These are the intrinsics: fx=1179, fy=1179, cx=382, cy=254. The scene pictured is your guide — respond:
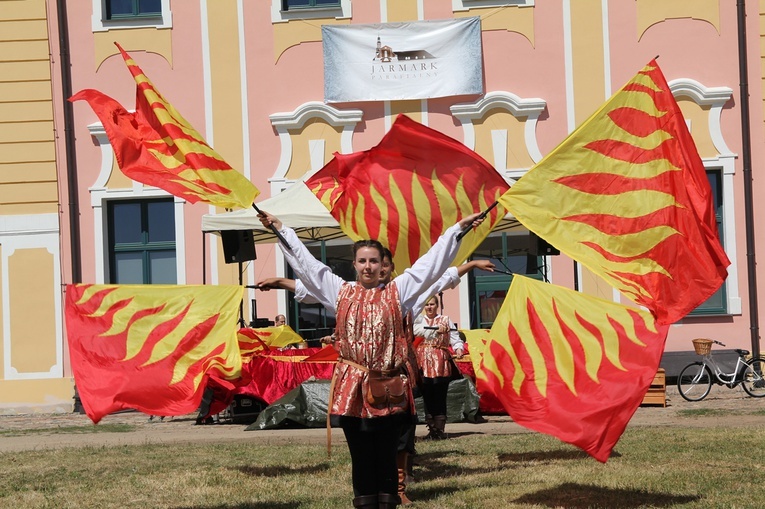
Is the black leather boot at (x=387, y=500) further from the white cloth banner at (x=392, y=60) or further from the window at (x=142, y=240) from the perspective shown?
the window at (x=142, y=240)

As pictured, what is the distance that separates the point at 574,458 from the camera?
31.5ft

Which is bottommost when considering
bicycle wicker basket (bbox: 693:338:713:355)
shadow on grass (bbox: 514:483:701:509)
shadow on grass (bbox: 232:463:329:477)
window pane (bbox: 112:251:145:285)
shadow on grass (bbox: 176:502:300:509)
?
shadow on grass (bbox: 232:463:329:477)

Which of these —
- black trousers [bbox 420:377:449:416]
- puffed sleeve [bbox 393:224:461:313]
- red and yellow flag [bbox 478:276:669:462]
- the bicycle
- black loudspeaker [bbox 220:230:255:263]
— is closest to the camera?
puffed sleeve [bbox 393:224:461:313]

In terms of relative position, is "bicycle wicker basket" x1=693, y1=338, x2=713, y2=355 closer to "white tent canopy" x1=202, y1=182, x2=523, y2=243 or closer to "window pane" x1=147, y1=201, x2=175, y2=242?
"white tent canopy" x1=202, y1=182, x2=523, y2=243

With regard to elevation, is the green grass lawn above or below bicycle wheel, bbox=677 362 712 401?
above

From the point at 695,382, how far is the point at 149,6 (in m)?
10.3

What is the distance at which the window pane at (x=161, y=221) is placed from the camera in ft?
62.3

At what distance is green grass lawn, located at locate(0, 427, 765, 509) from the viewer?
7.74 metres

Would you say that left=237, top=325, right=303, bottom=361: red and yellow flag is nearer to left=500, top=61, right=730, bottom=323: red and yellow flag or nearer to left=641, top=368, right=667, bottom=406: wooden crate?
left=641, top=368, right=667, bottom=406: wooden crate

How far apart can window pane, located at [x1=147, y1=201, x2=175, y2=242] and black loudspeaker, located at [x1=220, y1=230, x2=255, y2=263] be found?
3.11 meters

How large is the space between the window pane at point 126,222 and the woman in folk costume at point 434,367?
8253 millimetres

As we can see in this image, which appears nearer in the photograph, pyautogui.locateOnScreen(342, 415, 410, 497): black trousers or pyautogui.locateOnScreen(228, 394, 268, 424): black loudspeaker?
pyautogui.locateOnScreen(342, 415, 410, 497): black trousers

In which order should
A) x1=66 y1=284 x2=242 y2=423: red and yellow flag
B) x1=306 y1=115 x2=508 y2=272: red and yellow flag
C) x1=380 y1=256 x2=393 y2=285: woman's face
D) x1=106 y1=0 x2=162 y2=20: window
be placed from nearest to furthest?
x1=380 y1=256 x2=393 y2=285: woman's face, x1=66 y1=284 x2=242 y2=423: red and yellow flag, x1=306 y1=115 x2=508 y2=272: red and yellow flag, x1=106 y1=0 x2=162 y2=20: window

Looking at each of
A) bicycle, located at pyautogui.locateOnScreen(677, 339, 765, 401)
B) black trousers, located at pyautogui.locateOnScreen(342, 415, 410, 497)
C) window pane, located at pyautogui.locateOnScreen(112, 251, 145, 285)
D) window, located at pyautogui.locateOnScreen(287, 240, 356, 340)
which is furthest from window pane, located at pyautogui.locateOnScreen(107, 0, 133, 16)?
black trousers, located at pyautogui.locateOnScreen(342, 415, 410, 497)
